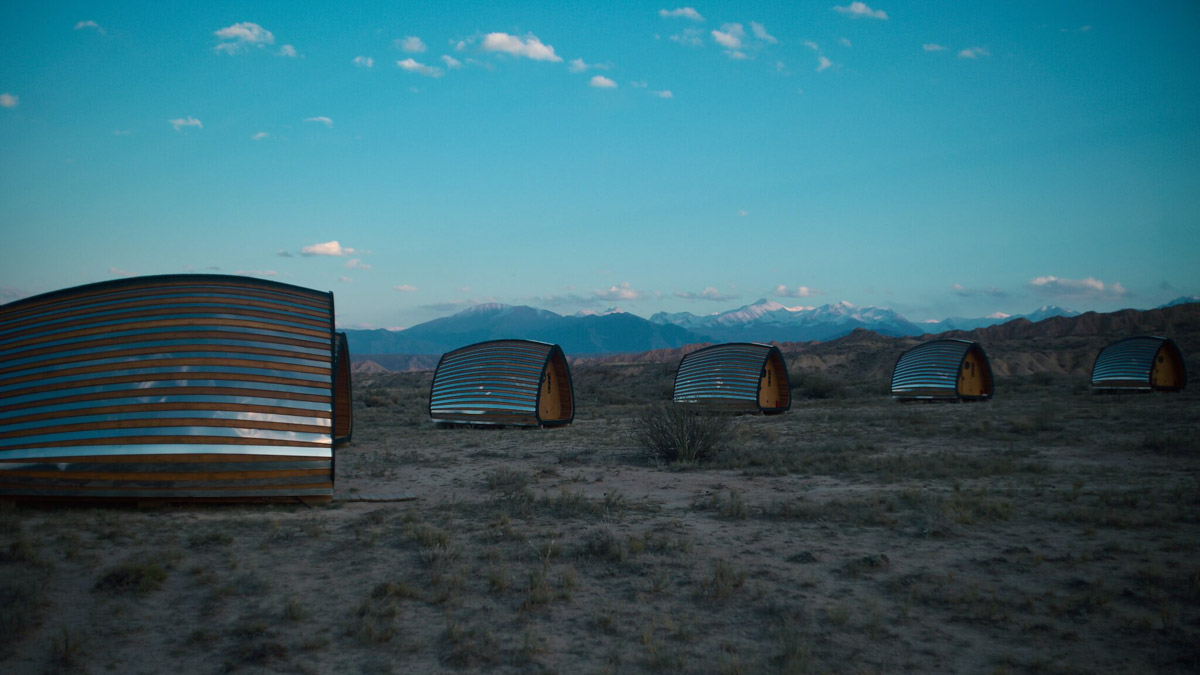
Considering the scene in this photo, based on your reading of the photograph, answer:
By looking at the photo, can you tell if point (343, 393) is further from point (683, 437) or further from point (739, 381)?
point (739, 381)

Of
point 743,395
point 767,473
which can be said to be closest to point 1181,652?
point 767,473

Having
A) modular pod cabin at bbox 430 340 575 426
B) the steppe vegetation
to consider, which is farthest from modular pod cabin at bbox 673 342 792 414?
the steppe vegetation

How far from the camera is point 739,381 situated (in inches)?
1039

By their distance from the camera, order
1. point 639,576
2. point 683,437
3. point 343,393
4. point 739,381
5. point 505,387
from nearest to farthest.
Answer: point 639,576 → point 683,437 → point 343,393 → point 505,387 → point 739,381

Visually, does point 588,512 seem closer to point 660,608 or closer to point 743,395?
point 660,608

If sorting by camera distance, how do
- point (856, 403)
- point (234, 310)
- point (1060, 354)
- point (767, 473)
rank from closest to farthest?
point (234, 310)
point (767, 473)
point (856, 403)
point (1060, 354)

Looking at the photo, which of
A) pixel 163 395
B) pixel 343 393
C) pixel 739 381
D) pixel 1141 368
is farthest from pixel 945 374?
pixel 163 395

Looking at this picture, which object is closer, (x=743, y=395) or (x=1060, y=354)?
(x=743, y=395)

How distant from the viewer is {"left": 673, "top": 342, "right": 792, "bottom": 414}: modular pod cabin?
2602 cm

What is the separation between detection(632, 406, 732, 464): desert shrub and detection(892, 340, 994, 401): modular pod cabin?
19.2m

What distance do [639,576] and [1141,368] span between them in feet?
114

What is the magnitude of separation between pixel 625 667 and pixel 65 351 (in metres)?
8.76

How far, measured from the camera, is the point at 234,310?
9508 millimetres

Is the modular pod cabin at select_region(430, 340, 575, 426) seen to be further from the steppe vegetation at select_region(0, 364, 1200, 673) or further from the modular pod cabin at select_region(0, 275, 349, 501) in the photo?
the modular pod cabin at select_region(0, 275, 349, 501)
